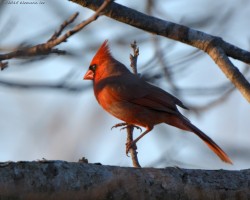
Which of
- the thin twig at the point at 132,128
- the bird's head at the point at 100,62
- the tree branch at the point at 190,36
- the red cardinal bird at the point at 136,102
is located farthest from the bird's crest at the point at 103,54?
the tree branch at the point at 190,36

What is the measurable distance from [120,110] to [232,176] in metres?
2.06

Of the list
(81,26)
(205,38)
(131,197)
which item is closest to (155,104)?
(205,38)

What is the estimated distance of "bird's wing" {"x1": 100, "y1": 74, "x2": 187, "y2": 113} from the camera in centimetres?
459

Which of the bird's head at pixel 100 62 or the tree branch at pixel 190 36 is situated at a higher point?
the bird's head at pixel 100 62

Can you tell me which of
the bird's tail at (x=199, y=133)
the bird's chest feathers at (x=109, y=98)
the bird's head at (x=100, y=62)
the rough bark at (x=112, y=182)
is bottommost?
the rough bark at (x=112, y=182)

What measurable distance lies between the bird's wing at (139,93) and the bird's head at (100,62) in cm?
23

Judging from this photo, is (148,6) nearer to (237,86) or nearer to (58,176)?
(237,86)

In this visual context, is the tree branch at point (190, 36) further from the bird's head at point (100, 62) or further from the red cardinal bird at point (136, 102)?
the bird's head at point (100, 62)

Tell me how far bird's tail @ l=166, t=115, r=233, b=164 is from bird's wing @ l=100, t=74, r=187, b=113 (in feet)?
0.59

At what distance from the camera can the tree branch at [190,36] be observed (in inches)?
128

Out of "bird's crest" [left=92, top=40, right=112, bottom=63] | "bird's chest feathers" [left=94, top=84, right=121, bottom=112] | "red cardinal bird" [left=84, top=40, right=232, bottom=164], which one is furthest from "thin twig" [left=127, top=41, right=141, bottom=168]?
"bird's crest" [left=92, top=40, right=112, bottom=63]

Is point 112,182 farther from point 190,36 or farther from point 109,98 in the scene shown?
point 109,98

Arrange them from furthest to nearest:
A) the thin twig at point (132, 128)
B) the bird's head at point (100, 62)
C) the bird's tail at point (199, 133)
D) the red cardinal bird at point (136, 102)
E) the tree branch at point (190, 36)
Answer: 1. the bird's head at point (100, 62)
2. the red cardinal bird at point (136, 102)
3. the bird's tail at point (199, 133)
4. the thin twig at point (132, 128)
5. the tree branch at point (190, 36)

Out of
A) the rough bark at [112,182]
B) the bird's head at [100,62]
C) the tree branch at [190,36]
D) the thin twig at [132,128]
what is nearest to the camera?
the rough bark at [112,182]
